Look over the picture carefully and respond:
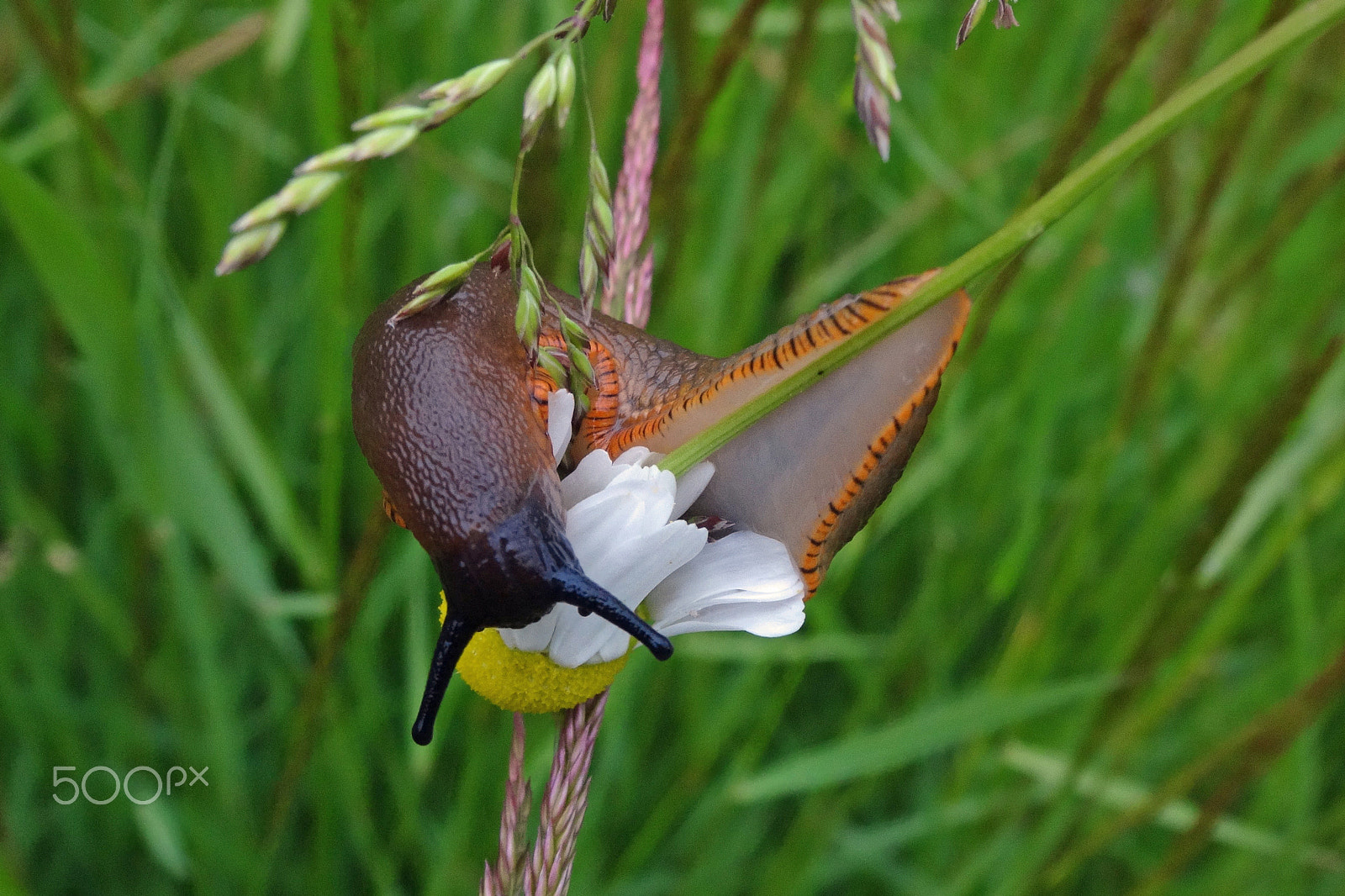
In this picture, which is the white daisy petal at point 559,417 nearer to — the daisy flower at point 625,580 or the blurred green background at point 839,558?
the daisy flower at point 625,580

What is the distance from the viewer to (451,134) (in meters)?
1.52

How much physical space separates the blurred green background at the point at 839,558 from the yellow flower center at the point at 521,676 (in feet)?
0.91

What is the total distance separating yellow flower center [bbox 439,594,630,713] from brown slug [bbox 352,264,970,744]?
0.15 ft

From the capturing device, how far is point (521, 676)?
0.55m

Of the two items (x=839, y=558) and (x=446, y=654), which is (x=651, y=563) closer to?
(x=446, y=654)

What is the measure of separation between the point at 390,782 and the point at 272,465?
1.29ft

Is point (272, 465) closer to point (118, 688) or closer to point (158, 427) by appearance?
point (158, 427)

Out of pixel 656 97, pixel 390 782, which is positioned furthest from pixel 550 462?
pixel 390 782
